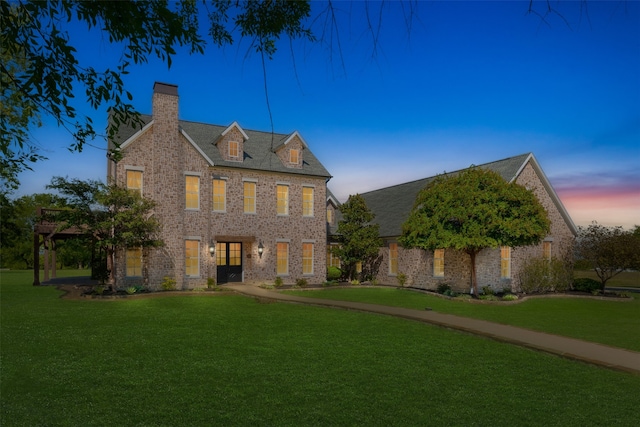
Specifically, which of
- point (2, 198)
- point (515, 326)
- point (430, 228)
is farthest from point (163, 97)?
point (515, 326)

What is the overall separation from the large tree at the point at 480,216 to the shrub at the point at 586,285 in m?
7.74

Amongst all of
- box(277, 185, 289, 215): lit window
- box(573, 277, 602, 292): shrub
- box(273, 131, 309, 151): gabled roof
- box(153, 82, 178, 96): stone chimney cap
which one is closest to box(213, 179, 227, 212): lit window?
A: box(277, 185, 289, 215): lit window

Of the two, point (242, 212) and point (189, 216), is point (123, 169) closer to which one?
point (189, 216)

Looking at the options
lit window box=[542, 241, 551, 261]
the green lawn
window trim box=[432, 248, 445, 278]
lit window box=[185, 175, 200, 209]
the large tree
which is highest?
lit window box=[185, 175, 200, 209]

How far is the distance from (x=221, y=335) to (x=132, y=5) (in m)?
9.25

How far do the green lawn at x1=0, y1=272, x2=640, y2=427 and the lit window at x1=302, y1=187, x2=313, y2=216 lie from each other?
51.6 feet

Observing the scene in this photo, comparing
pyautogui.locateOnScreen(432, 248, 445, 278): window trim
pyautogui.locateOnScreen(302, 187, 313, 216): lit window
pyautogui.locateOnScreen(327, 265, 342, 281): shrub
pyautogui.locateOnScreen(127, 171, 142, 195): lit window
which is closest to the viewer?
→ pyautogui.locateOnScreen(127, 171, 142, 195): lit window

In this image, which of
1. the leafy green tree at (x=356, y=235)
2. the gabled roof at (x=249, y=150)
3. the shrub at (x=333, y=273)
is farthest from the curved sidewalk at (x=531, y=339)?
the gabled roof at (x=249, y=150)

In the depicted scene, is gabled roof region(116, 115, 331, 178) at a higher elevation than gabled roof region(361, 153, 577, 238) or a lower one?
higher

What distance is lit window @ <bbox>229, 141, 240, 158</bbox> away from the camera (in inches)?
1048

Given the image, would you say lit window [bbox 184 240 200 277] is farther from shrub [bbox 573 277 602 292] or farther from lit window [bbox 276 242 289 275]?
shrub [bbox 573 277 602 292]

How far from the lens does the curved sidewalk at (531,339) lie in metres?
9.43

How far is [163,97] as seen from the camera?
24094 mm

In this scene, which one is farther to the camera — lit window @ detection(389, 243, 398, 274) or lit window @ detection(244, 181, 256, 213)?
lit window @ detection(389, 243, 398, 274)
